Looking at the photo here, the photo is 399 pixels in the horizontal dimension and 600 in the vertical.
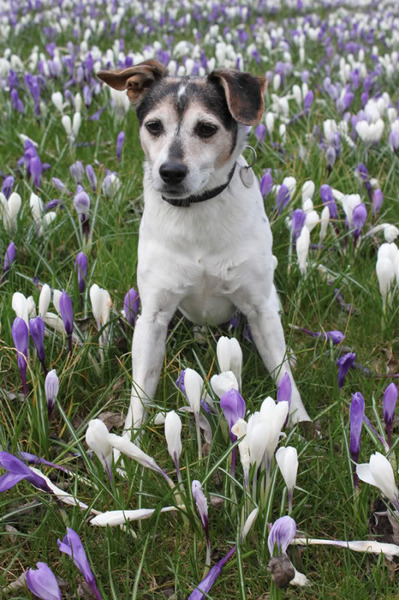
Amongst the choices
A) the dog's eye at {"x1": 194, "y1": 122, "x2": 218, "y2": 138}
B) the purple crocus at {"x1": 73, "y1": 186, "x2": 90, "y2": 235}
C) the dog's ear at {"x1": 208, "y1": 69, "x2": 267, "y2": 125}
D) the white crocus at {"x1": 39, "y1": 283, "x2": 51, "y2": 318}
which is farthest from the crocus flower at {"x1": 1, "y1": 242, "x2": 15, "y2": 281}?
the dog's ear at {"x1": 208, "y1": 69, "x2": 267, "y2": 125}

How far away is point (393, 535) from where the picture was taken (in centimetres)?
248

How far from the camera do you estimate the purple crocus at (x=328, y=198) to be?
4.35 meters

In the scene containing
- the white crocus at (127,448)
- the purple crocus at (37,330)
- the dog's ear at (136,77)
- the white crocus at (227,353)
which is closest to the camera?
the white crocus at (127,448)

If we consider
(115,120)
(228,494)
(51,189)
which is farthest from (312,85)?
(228,494)

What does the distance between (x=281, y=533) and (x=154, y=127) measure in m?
1.86

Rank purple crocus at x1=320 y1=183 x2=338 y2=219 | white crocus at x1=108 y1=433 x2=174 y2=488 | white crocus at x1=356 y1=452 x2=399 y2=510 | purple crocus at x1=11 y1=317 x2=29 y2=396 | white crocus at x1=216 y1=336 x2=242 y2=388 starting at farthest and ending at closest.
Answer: purple crocus at x1=320 y1=183 x2=338 y2=219, purple crocus at x1=11 y1=317 x2=29 y2=396, white crocus at x1=216 y1=336 x2=242 y2=388, white crocus at x1=108 y1=433 x2=174 y2=488, white crocus at x1=356 y1=452 x2=399 y2=510

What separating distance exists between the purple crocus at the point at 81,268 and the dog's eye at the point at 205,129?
0.87 m

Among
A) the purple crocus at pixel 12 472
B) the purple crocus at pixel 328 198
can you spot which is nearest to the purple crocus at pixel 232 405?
A: the purple crocus at pixel 12 472

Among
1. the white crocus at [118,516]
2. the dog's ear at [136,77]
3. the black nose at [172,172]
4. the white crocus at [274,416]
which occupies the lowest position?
the white crocus at [118,516]

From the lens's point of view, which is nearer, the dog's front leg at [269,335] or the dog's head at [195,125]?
the dog's head at [195,125]

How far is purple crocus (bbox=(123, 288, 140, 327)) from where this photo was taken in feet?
11.8

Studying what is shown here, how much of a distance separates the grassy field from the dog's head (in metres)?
0.80

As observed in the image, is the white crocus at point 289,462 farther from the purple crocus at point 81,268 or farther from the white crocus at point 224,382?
the purple crocus at point 81,268

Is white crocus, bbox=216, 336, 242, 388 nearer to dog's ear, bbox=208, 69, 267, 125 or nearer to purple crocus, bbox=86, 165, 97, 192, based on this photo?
dog's ear, bbox=208, 69, 267, 125
